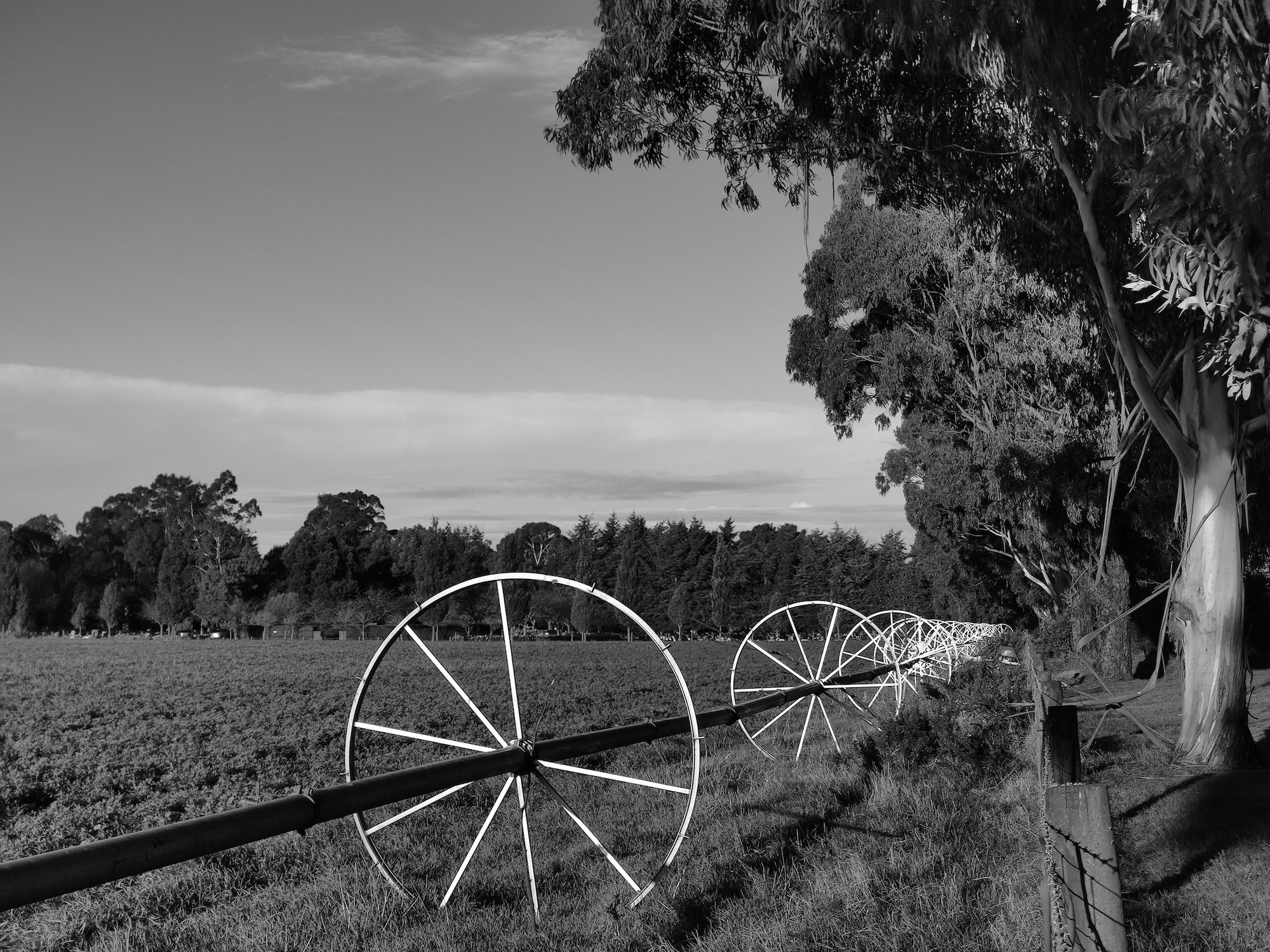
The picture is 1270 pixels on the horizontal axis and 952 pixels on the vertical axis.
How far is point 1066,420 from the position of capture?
66.2 ft

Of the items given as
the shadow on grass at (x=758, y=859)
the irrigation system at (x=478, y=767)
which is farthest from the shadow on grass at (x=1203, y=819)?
the irrigation system at (x=478, y=767)

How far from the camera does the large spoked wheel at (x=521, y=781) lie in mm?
4988

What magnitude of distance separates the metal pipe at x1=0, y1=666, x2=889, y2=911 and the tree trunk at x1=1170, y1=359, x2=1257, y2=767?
5539 mm

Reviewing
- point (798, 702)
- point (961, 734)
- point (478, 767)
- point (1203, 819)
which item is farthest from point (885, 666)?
point (478, 767)

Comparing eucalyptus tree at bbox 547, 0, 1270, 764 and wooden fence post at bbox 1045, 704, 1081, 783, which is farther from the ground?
eucalyptus tree at bbox 547, 0, 1270, 764

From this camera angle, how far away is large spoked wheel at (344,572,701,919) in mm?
4988

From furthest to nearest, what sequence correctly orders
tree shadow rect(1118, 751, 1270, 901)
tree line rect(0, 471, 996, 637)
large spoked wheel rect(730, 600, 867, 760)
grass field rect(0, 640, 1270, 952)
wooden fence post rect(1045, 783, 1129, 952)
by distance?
tree line rect(0, 471, 996, 637)
large spoked wheel rect(730, 600, 867, 760)
tree shadow rect(1118, 751, 1270, 901)
grass field rect(0, 640, 1270, 952)
wooden fence post rect(1045, 783, 1129, 952)

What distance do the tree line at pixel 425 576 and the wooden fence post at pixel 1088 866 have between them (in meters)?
38.1

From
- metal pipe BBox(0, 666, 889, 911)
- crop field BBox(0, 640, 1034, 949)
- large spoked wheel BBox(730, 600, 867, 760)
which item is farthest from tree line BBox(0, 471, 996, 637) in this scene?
metal pipe BBox(0, 666, 889, 911)

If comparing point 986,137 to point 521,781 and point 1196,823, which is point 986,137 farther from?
point 521,781

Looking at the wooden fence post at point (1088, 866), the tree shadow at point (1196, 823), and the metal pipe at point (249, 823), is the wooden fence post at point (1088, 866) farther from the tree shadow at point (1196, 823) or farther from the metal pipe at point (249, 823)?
the metal pipe at point (249, 823)

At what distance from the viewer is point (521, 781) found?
4.98m

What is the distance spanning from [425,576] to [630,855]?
48.1 m

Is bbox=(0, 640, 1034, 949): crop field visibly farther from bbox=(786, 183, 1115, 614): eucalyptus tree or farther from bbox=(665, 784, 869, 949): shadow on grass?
bbox=(786, 183, 1115, 614): eucalyptus tree
